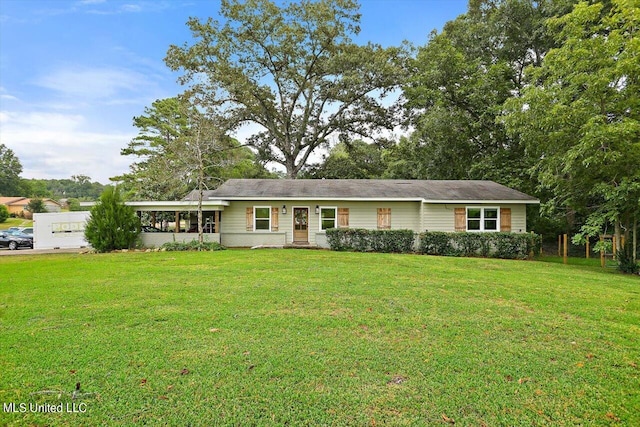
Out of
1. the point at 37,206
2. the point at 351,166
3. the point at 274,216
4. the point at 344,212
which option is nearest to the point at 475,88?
the point at 351,166

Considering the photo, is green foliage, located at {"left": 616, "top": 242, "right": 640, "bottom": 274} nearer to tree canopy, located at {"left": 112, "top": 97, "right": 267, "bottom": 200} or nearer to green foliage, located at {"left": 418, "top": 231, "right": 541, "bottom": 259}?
green foliage, located at {"left": 418, "top": 231, "right": 541, "bottom": 259}

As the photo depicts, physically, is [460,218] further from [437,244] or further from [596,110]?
[596,110]

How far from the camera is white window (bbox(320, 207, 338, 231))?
628 inches

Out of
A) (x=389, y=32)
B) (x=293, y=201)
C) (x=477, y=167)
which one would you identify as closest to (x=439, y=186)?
(x=477, y=167)

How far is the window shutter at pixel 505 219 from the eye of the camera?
51.2ft

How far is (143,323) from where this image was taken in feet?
15.1

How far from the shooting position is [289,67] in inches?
957

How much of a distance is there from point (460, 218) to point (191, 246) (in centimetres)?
1243

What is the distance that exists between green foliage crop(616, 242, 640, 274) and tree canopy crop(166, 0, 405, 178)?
15661mm

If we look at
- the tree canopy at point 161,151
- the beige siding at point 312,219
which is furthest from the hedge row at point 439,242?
the tree canopy at point 161,151

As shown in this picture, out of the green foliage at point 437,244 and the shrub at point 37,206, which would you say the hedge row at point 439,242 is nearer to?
the green foliage at point 437,244

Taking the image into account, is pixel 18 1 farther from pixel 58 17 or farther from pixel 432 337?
pixel 432 337

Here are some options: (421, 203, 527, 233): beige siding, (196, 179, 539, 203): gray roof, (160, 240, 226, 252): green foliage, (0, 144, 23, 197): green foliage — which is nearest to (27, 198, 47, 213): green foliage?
(0, 144, 23, 197): green foliage

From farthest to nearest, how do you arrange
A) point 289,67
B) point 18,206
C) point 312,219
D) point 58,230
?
point 18,206
point 289,67
point 58,230
point 312,219
